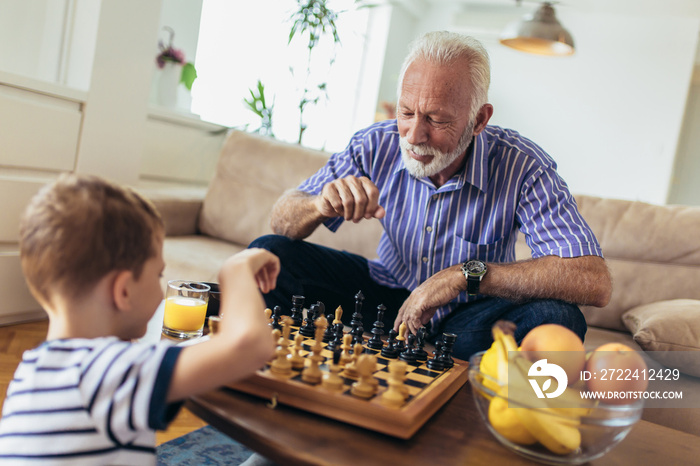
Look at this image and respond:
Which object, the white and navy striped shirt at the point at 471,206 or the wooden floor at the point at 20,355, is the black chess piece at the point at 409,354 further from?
the wooden floor at the point at 20,355

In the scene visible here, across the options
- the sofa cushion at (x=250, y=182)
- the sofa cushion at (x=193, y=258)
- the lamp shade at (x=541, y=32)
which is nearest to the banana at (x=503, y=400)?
the sofa cushion at (x=193, y=258)

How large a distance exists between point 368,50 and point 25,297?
523 cm

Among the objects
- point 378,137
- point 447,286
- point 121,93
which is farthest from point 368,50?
point 447,286

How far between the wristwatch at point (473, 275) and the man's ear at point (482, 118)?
1.44 feet

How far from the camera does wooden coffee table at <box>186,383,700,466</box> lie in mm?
745

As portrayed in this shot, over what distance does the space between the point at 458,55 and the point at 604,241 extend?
41.4 inches

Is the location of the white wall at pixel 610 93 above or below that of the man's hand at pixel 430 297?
above

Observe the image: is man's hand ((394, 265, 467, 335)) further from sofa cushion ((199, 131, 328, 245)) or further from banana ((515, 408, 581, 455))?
sofa cushion ((199, 131, 328, 245))

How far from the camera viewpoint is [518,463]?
0.80m

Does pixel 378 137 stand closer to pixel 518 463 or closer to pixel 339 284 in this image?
pixel 339 284

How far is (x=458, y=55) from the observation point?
1628mm

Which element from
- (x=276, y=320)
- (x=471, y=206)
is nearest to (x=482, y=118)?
(x=471, y=206)

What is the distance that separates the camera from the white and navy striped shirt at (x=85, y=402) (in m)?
0.68

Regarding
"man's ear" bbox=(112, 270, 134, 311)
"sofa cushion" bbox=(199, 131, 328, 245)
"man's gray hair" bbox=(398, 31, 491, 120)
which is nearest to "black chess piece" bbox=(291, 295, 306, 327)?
"man's ear" bbox=(112, 270, 134, 311)
